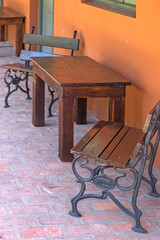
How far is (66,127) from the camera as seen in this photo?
4.93 metres

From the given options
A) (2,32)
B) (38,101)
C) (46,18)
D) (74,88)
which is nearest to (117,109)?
(74,88)

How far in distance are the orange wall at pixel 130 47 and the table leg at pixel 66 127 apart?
0.76 m

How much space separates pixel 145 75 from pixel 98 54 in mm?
1494

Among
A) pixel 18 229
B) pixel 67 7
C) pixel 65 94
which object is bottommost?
pixel 18 229

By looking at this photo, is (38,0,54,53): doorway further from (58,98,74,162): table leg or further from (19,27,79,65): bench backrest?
(58,98,74,162): table leg

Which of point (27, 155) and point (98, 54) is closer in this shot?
point (27, 155)

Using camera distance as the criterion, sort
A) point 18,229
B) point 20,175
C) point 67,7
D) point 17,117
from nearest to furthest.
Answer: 1. point 18,229
2. point 20,175
3. point 17,117
4. point 67,7

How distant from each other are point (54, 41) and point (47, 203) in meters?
3.51

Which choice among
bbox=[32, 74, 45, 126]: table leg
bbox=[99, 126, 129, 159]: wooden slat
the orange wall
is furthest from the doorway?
bbox=[99, 126, 129, 159]: wooden slat

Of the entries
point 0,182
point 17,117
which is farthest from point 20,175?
point 17,117

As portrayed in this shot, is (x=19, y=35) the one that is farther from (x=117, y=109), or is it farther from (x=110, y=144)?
(x=110, y=144)

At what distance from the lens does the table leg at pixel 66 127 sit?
486 centimetres

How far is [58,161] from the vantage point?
198 inches

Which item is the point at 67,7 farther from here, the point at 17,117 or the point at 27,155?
the point at 27,155
